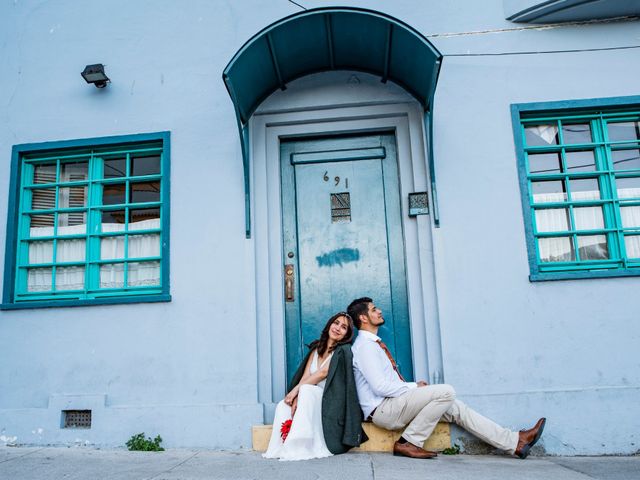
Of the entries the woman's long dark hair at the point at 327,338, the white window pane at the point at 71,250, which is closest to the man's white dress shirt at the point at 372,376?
the woman's long dark hair at the point at 327,338

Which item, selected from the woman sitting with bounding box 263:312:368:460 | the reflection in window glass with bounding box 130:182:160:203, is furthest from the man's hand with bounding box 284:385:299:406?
the reflection in window glass with bounding box 130:182:160:203

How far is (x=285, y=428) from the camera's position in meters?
4.36

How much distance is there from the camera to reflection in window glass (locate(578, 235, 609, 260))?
4953 mm

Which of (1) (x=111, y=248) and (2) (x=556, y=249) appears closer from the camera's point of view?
(2) (x=556, y=249)

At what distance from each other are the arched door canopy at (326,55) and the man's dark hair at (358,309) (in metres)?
1.18

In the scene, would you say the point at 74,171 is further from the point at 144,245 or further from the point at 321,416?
the point at 321,416

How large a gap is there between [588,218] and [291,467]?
11.2 ft

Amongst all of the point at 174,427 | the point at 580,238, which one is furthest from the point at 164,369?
the point at 580,238

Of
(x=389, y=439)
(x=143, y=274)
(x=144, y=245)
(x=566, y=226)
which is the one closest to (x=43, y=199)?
(x=144, y=245)

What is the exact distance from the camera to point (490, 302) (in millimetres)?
4801

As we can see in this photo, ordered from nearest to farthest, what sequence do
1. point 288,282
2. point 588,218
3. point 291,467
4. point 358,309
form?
point 291,467
point 358,309
point 588,218
point 288,282

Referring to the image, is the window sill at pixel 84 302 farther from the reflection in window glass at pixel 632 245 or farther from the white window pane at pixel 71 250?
the reflection in window glass at pixel 632 245

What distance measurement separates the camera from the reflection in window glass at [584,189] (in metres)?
5.08

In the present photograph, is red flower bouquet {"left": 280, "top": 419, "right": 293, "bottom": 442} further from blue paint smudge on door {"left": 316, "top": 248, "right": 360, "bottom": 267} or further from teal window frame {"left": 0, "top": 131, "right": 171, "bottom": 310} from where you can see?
teal window frame {"left": 0, "top": 131, "right": 171, "bottom": 310}
